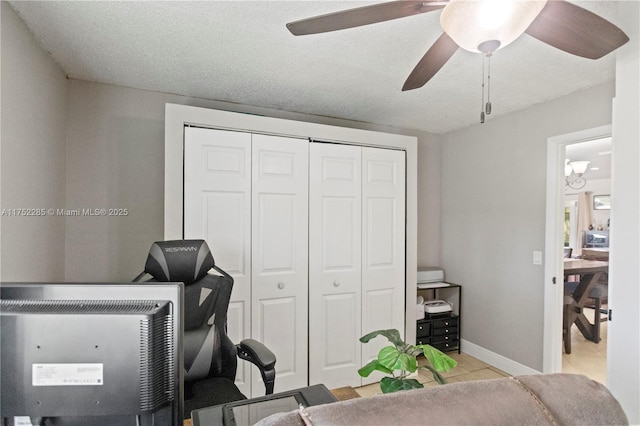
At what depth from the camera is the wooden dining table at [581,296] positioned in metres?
Answer: 3.60

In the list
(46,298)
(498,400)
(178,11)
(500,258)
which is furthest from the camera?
(500,258)

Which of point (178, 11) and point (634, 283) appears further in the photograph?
point (178, 11)

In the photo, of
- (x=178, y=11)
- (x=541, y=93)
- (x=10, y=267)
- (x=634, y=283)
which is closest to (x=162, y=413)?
(x=10, y=267)

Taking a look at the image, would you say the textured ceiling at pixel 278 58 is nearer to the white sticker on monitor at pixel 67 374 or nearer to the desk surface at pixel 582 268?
the white sticker on monitor at pixel 67 374

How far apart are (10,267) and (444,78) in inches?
113

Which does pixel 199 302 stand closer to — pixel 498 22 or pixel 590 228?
pixel 498 22

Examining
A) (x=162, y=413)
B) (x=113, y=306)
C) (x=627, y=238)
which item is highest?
(x=627, y=238)

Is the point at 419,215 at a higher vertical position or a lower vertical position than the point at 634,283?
higher

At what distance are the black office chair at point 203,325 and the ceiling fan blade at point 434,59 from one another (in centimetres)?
149

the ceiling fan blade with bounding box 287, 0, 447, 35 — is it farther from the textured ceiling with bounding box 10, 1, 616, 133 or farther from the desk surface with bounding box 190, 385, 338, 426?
the desk surface with bounding box 190, 385, 338, 426

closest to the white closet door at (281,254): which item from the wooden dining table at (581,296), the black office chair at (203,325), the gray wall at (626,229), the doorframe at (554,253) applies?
the black office chair at (203,325)

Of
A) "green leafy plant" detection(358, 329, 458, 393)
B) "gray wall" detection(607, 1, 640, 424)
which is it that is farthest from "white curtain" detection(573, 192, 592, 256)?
"green leafy plant" detection(358, 329, 458, 393)

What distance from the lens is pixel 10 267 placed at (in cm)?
169

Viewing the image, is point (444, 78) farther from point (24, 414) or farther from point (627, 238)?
point (24, 414)
